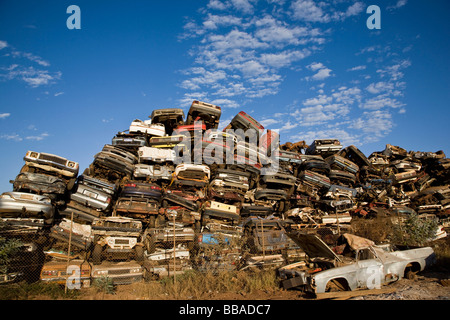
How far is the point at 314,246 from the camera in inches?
278

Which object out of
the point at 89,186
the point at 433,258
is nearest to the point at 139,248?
the point at 89,186

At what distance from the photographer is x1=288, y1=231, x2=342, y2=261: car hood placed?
21.4ft

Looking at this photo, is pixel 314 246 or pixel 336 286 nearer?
pixel 336 286

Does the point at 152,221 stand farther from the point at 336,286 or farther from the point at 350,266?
the point at 350,266

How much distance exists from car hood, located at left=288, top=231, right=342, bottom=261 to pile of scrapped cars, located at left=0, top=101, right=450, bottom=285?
131 centimetres

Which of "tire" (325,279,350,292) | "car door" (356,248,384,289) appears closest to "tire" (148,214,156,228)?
"tire" (325,279,350,292)

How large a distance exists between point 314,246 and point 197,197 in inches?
233

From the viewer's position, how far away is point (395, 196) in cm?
1497

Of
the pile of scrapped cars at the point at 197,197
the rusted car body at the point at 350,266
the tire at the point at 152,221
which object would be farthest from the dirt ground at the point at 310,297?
the tire at the point at 152,221

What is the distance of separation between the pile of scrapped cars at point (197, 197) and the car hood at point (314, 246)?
1310 millimetres

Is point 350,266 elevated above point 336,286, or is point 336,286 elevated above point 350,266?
point 350,266

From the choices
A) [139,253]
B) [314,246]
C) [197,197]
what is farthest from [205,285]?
[197,197]

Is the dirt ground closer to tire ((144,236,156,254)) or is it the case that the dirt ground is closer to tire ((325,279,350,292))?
tire ((325,279,350,292))

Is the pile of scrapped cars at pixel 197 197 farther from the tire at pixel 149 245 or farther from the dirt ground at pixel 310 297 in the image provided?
the dirt ground at pixel 310 297
